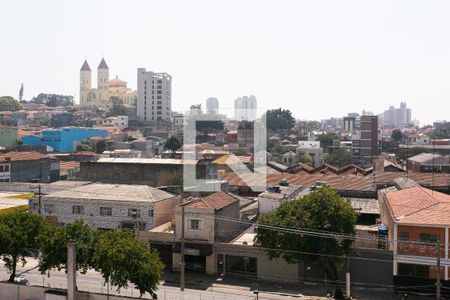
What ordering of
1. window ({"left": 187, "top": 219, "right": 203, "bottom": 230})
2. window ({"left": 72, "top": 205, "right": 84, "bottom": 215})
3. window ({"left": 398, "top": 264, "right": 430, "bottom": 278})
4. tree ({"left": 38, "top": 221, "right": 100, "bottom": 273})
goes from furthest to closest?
1. window ({"left": 72, "top": 205, "right": 84, "bottom": 215})
2. window ({"left": 187, "top": 219, "right": 203, "bottom": 230})
3. window ({"left": 398, "top": 264, "right": 430, "bottom": 278})
4. tree ({"left": 38, "top": 221, "right": 100, "bottom": 273})

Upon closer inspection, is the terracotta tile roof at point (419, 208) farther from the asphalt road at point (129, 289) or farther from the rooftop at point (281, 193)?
the asphalt road at point (129, 289)

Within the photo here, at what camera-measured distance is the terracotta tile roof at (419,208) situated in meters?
22.7

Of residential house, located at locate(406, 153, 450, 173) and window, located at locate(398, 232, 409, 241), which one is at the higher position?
residential house, located at locate(406, 153, 450, 173)

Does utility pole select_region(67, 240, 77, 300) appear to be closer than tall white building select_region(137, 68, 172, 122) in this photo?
Yes

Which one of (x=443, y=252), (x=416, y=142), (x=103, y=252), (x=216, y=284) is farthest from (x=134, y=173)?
(x=416, y=142)

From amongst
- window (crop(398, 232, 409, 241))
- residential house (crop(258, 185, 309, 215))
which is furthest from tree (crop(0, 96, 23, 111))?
window (crop(398, 232, 409, 241))

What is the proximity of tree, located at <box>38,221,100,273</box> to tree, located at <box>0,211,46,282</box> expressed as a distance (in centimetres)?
137

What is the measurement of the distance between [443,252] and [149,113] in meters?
120

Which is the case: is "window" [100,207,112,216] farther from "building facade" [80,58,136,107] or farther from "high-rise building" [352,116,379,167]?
"building facade" [80,58,136,107]

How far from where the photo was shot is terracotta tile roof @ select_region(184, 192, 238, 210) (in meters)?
27.3

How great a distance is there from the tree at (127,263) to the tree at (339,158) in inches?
2384

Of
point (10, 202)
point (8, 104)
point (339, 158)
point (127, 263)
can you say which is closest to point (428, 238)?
point (127, 263)

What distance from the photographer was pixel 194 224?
27.1m

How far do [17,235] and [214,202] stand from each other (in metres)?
10.3
